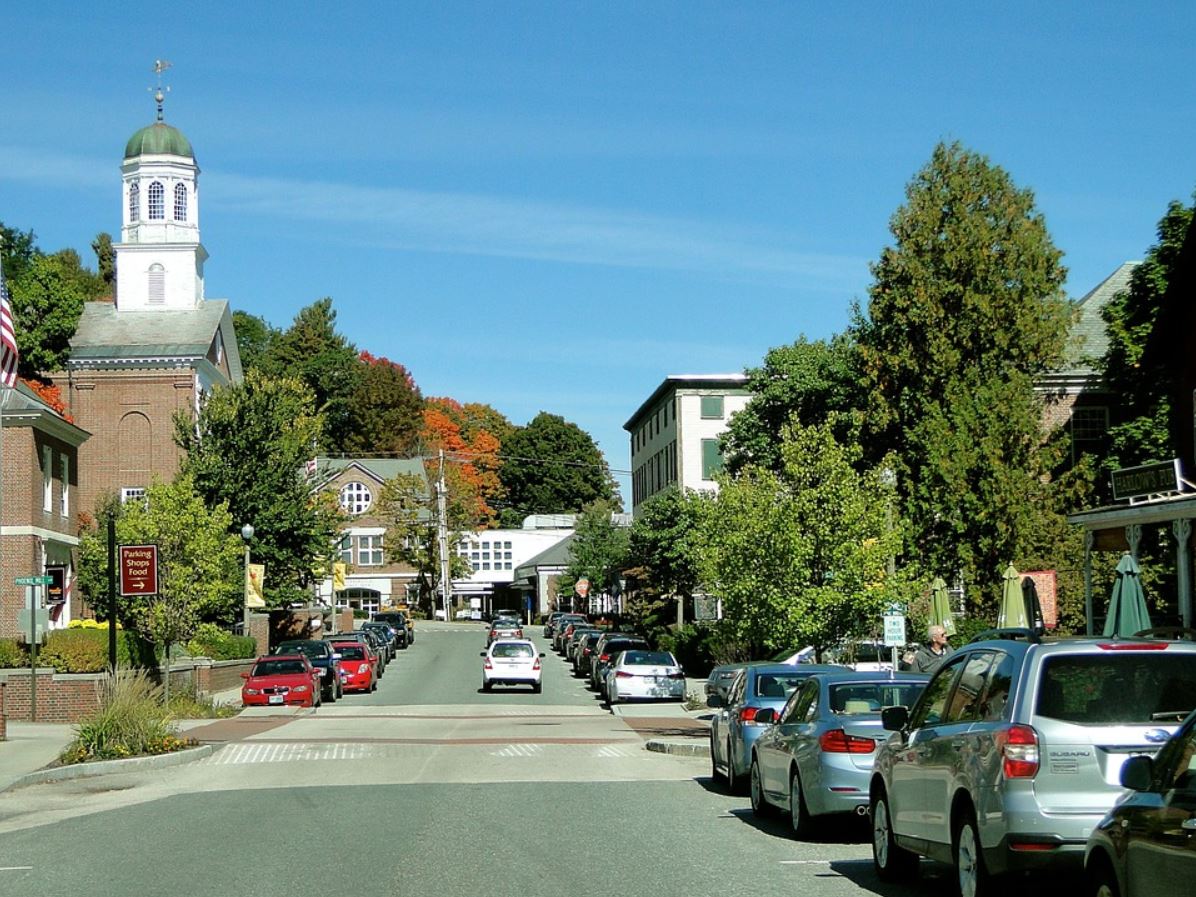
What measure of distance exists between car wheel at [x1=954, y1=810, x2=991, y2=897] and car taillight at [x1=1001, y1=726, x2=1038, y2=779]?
63 cm

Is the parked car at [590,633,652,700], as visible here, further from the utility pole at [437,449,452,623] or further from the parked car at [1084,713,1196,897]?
the utility pole at [437,449,452,623]

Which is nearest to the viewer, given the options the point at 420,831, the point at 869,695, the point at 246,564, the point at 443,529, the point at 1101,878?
the point at 1101,878

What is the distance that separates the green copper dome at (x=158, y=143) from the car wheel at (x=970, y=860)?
202 feet

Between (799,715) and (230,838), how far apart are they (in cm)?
553

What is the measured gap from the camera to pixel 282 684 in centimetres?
3912

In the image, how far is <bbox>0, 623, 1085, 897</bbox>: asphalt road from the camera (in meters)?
11.6

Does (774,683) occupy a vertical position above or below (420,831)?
above

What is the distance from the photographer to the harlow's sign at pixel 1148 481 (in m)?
21.8

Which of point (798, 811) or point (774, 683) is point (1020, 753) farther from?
point (774, 683)

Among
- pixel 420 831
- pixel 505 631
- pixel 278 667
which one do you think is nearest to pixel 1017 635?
pixel 420 831

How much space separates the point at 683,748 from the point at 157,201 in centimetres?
4838

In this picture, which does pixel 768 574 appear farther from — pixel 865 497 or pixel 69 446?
pixel 69 446

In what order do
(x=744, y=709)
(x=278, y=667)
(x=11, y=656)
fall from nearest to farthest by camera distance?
(x=744, y=709) → (x=11, y=656) → (x=278, y=667)

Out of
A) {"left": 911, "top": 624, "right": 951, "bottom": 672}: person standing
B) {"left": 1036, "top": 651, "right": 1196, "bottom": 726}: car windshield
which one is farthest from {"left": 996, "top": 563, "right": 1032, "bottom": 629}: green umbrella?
{"left": 1036, "top": 651, "right": 1196, "bottom": 726}: car windshield
